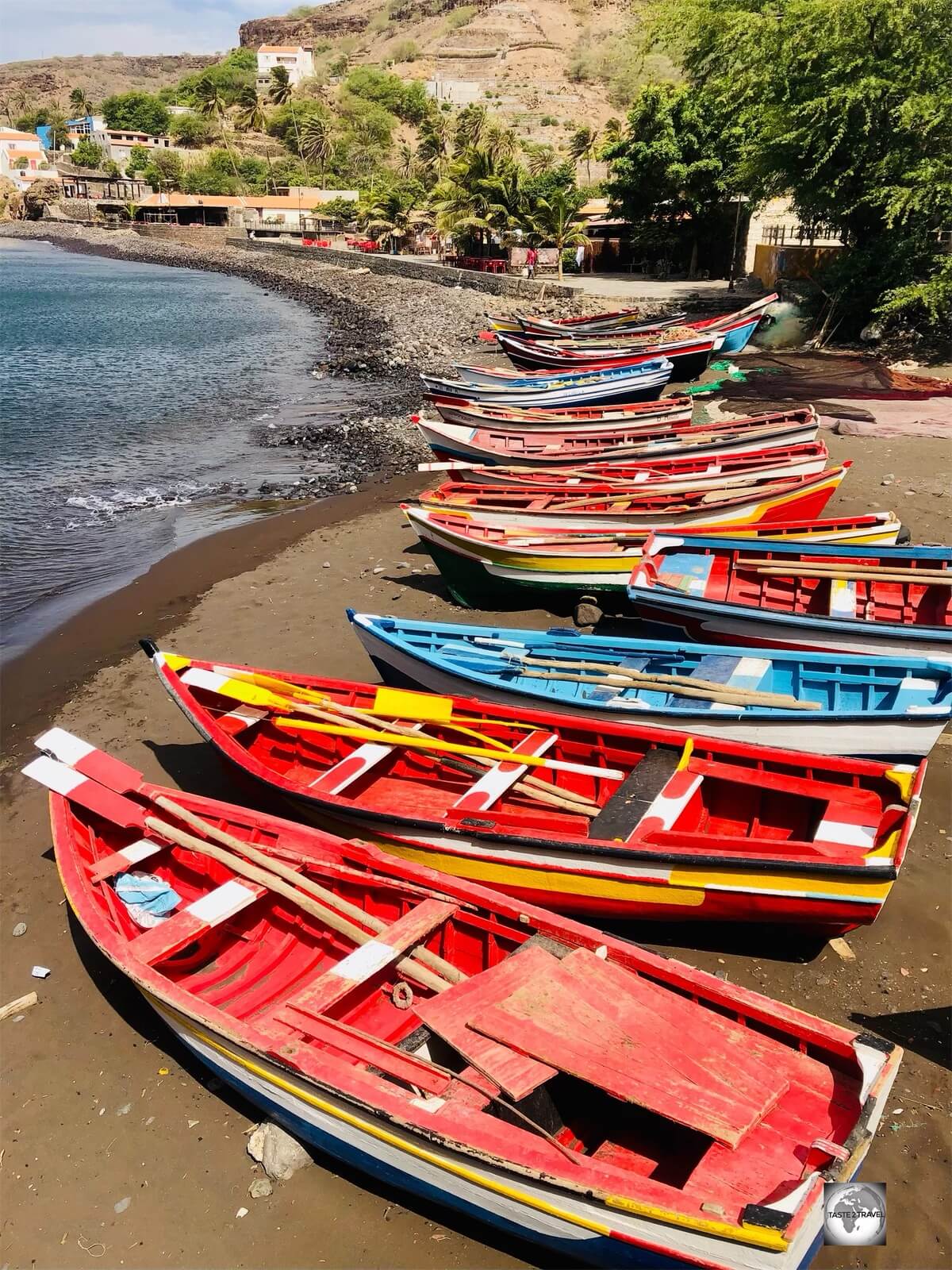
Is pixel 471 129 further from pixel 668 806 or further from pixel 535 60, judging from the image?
pixel 535 60

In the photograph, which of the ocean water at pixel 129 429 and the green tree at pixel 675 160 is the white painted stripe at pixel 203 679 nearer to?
the ocean water at pixel 129 429

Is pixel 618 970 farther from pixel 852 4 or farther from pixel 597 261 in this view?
pixel 597 261

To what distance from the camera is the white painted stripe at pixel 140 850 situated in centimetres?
649

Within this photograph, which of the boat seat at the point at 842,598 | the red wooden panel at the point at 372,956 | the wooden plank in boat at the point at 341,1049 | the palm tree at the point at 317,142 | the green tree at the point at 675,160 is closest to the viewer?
the wooden plank in boat at the point at 341,1049

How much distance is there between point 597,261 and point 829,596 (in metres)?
47.2

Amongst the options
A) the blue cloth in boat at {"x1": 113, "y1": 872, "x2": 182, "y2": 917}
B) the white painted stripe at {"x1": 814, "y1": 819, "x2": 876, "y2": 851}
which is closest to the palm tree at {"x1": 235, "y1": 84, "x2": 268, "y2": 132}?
the blue cloth in boat at {"x1": 113, "y1": 872, "x2": 182, "y2": 917}

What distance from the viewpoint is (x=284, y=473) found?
19.7 metres

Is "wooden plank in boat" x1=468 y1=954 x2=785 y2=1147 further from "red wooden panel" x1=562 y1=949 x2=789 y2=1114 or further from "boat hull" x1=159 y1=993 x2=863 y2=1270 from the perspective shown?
"boat hull" x1=159 y1=993 x2=863 y2=1270

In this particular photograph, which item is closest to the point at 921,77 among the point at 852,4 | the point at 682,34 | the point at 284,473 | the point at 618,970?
the point at 852,4

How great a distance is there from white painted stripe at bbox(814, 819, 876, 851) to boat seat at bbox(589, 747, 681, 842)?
121 centimetres

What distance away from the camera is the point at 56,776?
690 cm

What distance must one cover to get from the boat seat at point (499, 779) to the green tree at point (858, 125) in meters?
22.7

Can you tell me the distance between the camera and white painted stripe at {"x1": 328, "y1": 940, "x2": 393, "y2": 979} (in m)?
5.13

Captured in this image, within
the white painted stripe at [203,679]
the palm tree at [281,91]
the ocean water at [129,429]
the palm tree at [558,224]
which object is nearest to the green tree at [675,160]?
A: the palm tree at [558,224]
